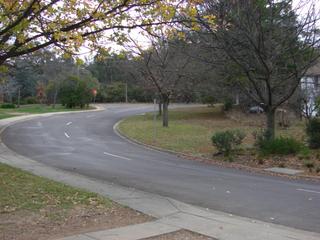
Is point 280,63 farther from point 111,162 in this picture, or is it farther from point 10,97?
point 10,97

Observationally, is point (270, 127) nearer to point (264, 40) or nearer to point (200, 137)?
point (264, 40)

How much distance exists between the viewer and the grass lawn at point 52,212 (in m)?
7.94

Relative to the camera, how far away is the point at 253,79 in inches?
927

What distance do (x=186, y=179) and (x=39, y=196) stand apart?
595 centimetres

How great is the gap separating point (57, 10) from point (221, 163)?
11343 millimetres

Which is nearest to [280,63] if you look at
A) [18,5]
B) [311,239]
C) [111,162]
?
[111,162]

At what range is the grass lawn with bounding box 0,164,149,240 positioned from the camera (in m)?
7.94

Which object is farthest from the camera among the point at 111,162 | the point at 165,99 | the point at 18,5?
the point at 165,99

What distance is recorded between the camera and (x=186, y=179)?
51.0 ft

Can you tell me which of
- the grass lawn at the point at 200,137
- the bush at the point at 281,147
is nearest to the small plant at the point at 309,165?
the grass lawn at the point at 200,137

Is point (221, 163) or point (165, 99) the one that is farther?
point (165, 99)

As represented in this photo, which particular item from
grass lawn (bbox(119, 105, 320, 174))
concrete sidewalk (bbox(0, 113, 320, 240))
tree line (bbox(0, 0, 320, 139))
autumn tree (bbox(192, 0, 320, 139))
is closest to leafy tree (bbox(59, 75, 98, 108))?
tree line (bbox(0, 0, 320, 139))

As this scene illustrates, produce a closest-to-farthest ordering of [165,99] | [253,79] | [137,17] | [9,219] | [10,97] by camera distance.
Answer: [9,219], [137,17], [253,79], [165,99], [10,97]

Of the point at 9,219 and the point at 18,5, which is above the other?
the point at 18,5
